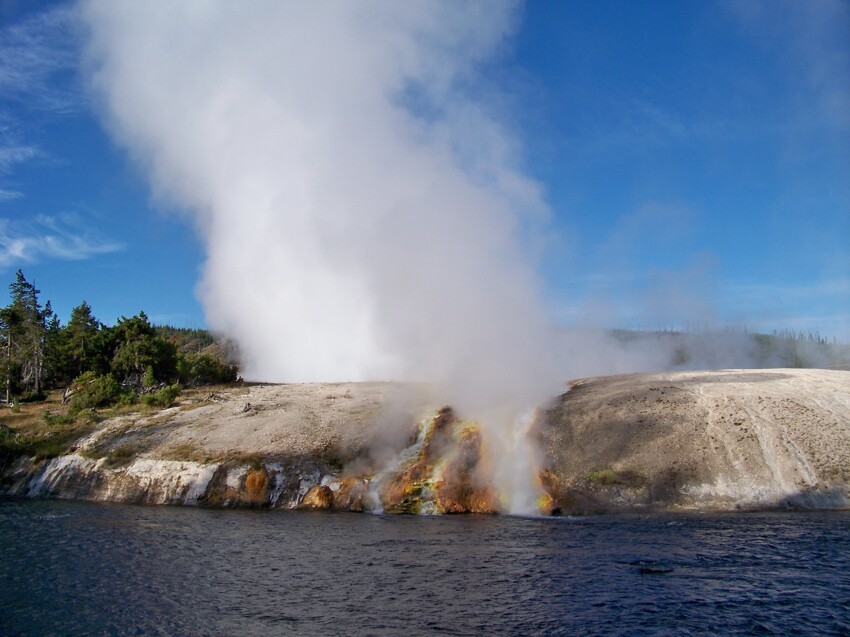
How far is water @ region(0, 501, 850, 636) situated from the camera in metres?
13.4

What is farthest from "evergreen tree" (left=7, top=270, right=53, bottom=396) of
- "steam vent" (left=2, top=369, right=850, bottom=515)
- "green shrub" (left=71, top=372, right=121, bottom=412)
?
"steam vent" (left=2, top=369, right=850, bottom=515)

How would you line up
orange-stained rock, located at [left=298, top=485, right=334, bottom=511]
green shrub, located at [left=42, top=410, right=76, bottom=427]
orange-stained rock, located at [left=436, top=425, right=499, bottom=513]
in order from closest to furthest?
orange-stained rock, located at [left=436, top=425, right=499, bottom=513]
orange-stained rock, located at [left=298, top=485, right=334, bottom=511]
green shrub, located at [left=42, top=410, right=76, bottom=427]

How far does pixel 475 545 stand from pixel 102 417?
29916 mm

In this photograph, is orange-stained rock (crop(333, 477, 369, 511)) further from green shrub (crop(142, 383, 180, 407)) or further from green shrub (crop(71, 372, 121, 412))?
green shrub (crop(71, 372, 121, 412))

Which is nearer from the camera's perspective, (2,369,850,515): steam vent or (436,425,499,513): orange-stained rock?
(2,369,850,515): steam vent

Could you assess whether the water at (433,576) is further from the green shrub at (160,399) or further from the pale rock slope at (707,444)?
the green shrub at (160,399)

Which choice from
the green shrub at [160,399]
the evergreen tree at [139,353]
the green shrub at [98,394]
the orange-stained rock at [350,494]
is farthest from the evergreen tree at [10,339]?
the orange-stained rock at [350,494]

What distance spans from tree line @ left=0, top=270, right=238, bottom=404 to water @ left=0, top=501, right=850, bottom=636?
3083cm

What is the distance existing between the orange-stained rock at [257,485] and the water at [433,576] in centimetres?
364

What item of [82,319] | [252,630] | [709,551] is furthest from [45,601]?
[82,319]

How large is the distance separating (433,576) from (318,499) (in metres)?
11.9

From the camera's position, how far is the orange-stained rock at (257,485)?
27.9 meters

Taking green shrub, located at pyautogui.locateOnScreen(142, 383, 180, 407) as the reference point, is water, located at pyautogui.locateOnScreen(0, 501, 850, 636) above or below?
below

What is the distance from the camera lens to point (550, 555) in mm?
18312
